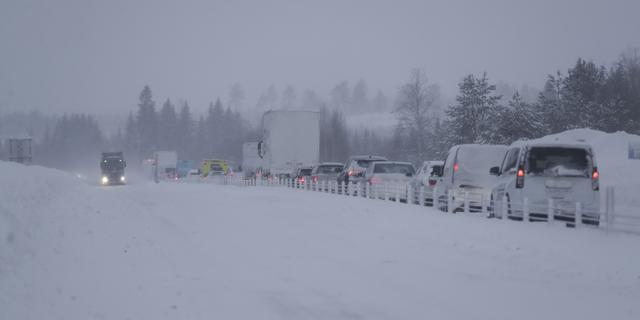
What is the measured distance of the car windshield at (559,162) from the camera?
46.2 feet

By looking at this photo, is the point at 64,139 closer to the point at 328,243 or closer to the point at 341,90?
the point at 341,90

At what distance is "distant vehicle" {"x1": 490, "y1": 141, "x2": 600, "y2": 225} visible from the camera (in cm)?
1403

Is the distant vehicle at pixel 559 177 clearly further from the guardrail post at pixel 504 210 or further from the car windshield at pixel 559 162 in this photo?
the guardrail post at pixel 504 210

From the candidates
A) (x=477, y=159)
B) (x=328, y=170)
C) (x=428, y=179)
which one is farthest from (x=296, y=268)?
(x=328, y=170)

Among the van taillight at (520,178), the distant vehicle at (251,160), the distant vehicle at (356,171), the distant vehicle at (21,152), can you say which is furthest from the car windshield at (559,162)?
the distant vehicle at (251,160)

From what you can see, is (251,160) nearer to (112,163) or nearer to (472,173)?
(112,163)

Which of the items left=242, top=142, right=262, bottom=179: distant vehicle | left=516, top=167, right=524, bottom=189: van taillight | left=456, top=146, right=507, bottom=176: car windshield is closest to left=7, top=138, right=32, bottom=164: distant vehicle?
left=242, top=142, right=262, bottom=179: distant vehicle

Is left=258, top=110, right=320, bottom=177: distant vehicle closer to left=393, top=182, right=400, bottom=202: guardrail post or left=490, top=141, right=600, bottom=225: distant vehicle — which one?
left=393, top=182, right=400, bottom=202: guardrail post

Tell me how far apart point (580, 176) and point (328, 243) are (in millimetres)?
6075

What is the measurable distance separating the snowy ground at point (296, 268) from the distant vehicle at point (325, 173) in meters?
18.0

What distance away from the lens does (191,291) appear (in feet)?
29.8

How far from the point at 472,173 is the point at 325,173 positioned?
1722 cm

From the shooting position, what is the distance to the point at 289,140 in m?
38.9

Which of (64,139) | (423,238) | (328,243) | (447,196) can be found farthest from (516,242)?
(64,139)
